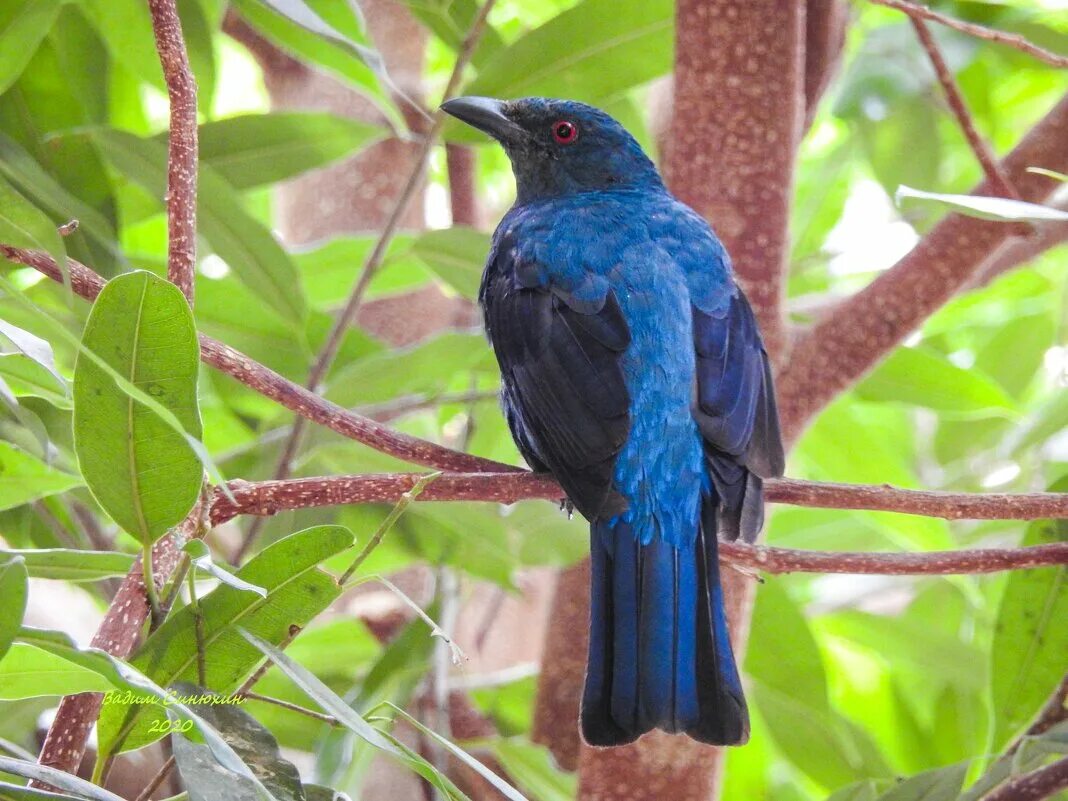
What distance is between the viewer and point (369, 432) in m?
2.07

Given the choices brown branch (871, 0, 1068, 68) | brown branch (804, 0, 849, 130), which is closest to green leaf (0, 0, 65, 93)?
brown branch (871, 0, 1068, 68)

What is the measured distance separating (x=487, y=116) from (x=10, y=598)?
6.93 feet

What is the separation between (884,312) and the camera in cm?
294

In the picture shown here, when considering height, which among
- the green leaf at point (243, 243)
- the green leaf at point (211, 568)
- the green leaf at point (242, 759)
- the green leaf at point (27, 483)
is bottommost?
the green leaf at point (242, 759)

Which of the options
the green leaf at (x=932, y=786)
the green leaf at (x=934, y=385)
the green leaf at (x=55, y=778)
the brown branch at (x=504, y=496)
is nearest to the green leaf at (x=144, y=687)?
the green leaf at (x=55, y=778)

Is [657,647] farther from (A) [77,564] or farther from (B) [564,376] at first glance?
(A) [77,564]

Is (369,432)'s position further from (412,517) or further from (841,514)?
(841,514)

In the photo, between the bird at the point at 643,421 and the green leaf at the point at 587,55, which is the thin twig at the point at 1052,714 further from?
the green leaf at the point at 587,55

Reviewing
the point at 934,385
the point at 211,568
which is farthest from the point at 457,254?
the point at 211,568

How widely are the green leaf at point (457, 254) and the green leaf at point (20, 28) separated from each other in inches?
41.2

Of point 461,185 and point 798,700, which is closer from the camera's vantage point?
point 798,700

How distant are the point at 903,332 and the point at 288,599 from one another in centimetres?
177

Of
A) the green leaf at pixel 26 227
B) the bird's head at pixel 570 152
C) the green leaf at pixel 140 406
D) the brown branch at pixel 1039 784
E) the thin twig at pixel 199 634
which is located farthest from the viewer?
the bird's head at pixel 570 152

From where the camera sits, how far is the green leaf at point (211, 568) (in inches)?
56.4
